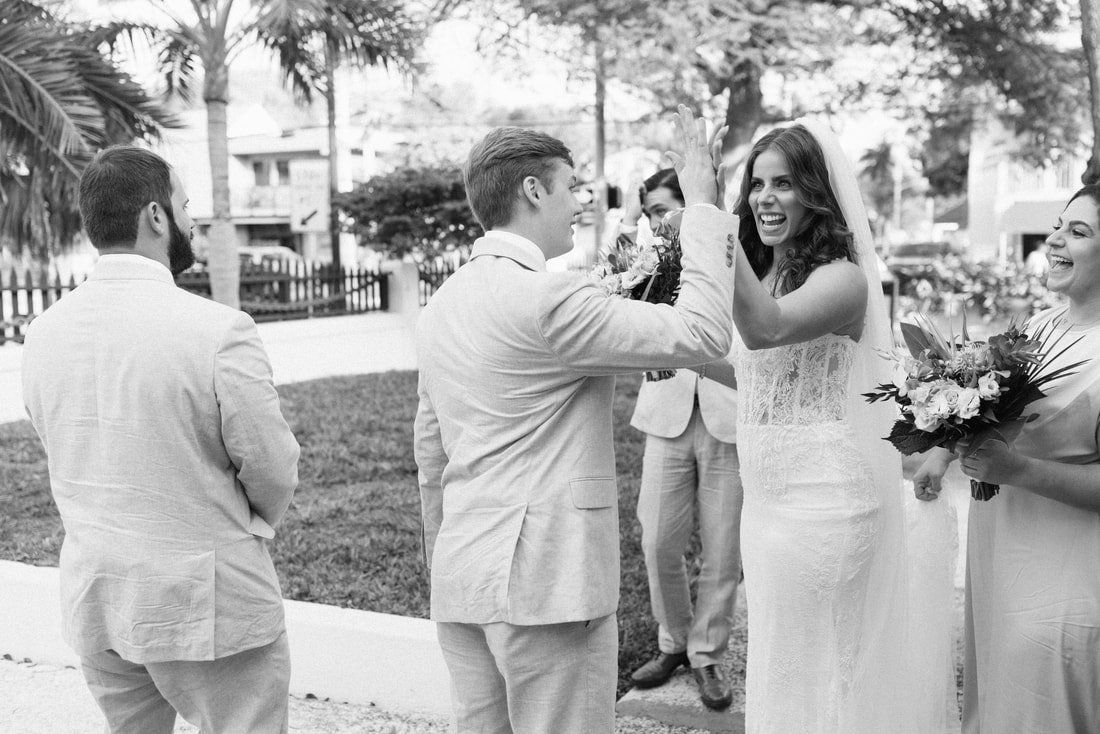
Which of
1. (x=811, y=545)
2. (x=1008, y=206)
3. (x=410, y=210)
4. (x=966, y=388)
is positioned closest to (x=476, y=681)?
(x=811, y=545)

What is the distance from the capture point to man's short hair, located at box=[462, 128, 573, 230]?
2.58 metres

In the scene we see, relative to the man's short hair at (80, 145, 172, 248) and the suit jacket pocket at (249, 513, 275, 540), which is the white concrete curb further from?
the man's short hair at (80, 145, 172, 248)

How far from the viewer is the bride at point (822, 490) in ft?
10.5

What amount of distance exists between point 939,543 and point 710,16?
12.3m

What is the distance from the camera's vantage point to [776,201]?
126 inches

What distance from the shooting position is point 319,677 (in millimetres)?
4742

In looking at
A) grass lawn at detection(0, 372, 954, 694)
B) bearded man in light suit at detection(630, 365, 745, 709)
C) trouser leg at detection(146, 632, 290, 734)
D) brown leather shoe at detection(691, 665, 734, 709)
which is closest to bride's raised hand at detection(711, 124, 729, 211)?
trouser leg at detection(146, 632, 290, 734)

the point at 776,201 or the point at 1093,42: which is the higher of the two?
the point at 1093,42

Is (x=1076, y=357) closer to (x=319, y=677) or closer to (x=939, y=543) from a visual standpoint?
(x=939, y=543)

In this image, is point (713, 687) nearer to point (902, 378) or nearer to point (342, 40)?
point (902, 378)

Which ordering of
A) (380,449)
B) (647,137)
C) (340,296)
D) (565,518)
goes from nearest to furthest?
(565,518)
(380,449)
(340,296)
(647,137)

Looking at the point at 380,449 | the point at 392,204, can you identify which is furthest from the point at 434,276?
the point at 380,449

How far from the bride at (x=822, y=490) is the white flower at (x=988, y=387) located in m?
0.61

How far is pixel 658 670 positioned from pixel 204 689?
2.44 m
